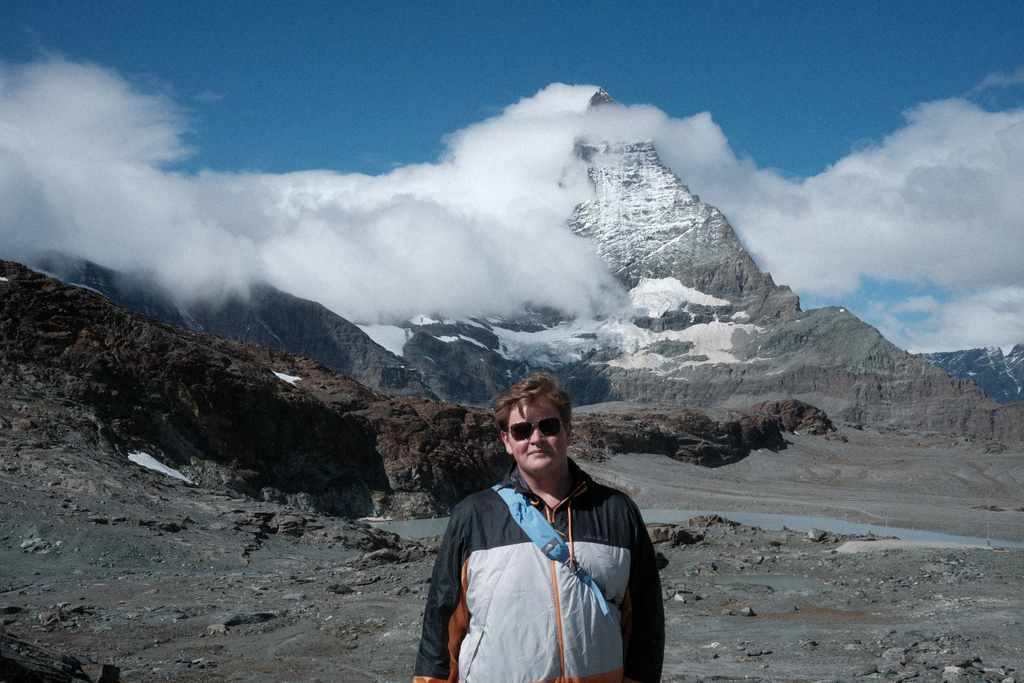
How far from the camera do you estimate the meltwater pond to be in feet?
147

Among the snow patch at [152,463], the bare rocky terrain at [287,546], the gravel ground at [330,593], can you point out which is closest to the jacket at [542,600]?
the bare rocky terrain at [287,546]

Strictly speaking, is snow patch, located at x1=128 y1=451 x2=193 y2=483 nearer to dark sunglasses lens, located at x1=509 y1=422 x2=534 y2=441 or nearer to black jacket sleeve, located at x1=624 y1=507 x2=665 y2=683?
dark sunglasses lens, located at x1=509 y1=422 x2=534 y2=441

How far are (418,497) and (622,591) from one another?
50.4 meters

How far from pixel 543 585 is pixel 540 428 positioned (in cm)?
76

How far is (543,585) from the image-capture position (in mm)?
3812

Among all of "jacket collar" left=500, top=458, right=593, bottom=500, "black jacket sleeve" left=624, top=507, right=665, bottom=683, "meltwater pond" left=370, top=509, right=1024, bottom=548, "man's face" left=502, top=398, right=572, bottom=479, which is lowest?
"meltwater pond" left=370, top=509, right=1024, bottom=548

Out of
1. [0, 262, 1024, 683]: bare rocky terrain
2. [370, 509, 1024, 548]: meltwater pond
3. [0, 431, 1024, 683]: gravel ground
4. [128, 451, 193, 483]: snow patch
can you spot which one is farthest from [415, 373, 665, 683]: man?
[370, 509, 1024, 548]: meltwater pond

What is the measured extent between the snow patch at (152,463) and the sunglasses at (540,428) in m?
32.1

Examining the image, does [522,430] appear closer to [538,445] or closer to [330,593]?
[538,445]

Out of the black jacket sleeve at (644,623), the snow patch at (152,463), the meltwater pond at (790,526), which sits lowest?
the meltwater pond at (790,526)

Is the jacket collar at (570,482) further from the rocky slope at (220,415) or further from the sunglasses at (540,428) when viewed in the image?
the rocky slope at (220,415)

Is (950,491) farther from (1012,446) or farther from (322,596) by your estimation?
(322,596)

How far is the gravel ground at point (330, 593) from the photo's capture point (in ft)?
35.2

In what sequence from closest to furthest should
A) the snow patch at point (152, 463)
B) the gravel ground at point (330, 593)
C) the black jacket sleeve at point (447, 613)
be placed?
the black jacket sleeve at point (447, 613) → the gravel ground at point (330, 593) → the snow patch at point (152, 463)
